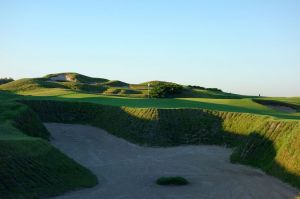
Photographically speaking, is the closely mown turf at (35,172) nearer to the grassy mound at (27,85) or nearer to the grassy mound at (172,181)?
the grassy mound at (172,181)

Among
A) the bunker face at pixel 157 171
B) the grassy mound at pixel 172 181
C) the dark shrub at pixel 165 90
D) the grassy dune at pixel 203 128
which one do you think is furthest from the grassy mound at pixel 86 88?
the grassy mound at pixel 172 181

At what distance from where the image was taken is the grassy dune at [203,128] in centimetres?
2738

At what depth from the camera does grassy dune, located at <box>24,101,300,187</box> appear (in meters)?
27.4

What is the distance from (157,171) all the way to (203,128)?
37.5ft

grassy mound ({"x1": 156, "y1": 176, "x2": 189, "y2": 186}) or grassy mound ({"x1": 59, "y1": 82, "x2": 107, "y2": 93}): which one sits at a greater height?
grassy mound ({"x1": 59, "y1": 82, "x2": 107, "y2": 93})

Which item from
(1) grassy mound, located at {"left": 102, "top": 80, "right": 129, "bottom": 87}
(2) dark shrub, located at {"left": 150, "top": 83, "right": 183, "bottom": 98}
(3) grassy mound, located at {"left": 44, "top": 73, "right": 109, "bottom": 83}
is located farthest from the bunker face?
(3) grassy mound, located at {"left": 44, "top": 73, "right": 109, "bottom": 83}

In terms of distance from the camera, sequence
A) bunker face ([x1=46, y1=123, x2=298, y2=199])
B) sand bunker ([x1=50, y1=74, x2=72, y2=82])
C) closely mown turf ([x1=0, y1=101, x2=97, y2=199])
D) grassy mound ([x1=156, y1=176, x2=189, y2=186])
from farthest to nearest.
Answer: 1. sand bunker ([x1=50, y1=74, x2=72, y2=82])
2. grassy mound ([x1=156, y1=176, x2=189, y2=186])
3. bunker face ([x1=46, y1=123, x2=298, y2=199])
4. closely mown turf ([x1=0, y1=101, x2=97, y2=199])

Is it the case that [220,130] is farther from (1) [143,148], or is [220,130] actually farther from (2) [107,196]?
(2) [107,196]

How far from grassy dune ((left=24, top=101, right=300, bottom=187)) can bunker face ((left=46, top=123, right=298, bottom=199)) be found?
1.06 metres

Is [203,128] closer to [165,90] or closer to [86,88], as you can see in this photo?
[165,90]

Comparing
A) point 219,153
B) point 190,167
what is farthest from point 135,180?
point 219,153

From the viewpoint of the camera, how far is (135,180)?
2620 centimetres

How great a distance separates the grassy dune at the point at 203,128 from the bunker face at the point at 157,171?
106 centimetres

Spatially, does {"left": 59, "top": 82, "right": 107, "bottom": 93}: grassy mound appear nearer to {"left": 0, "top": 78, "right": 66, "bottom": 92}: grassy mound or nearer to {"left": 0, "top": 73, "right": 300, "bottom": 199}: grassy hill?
{"left": 0, "top": 78, "right": 66, "bottom": 92}: grassy mound
